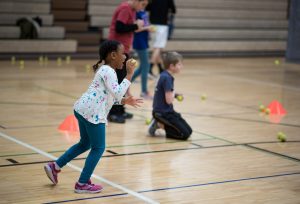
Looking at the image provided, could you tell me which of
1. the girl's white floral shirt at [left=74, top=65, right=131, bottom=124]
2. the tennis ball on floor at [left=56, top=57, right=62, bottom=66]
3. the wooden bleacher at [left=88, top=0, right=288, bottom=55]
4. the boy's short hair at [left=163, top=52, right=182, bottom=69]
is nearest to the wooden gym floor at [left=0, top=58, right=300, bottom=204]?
the girl's white floral shirt at [left=74, top=65, right=131, bottom=124]

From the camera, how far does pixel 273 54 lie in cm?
1950

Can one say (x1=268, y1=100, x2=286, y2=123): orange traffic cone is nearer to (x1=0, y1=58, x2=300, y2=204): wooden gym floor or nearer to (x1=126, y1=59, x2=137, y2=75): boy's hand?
(x1=0, y1=58, x2=300, y2=204): wooden gym floor

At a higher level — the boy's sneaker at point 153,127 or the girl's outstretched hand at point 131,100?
the girl's outstretched hand at point 131,100

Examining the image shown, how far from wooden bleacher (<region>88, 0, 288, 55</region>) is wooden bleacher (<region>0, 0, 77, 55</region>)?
125cm

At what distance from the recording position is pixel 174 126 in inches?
287

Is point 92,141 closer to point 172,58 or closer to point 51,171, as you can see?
point 51,171

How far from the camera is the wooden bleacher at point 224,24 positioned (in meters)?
17.7

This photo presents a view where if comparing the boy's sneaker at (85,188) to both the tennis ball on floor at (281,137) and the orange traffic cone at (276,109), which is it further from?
the orange traffic cone at (276,109)

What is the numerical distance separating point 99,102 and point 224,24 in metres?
14.9

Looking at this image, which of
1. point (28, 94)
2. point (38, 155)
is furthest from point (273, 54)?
point (38, 155)

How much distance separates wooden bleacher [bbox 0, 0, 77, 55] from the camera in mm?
15273

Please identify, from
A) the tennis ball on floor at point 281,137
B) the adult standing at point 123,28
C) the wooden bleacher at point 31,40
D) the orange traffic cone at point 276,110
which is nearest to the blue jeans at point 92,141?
the tennis ball on floor at point 281,137

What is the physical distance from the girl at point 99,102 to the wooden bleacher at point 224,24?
11.9 m

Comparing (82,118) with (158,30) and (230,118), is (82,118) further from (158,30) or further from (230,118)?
(158,30)
